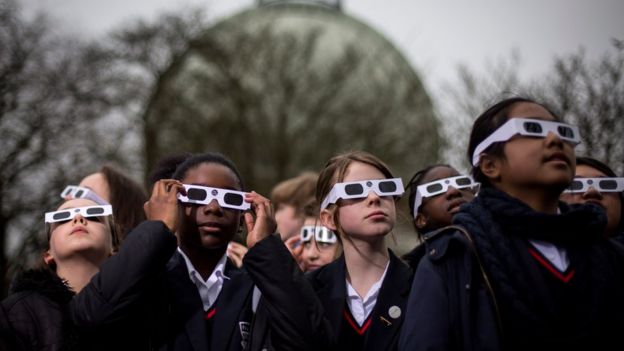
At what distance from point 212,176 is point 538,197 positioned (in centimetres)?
176

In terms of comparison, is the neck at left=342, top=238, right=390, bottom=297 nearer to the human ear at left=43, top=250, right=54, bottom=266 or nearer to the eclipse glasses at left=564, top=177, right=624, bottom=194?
the eclipse glasses at left=564, top=177, right=624, bottom=194

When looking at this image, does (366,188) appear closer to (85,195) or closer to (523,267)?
(523,267)

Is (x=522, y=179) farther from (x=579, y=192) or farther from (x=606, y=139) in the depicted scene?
(x=606, y=139)

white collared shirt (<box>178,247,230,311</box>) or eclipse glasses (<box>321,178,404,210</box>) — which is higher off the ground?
eclipse glasses (<box>321,178,404,210</box>)

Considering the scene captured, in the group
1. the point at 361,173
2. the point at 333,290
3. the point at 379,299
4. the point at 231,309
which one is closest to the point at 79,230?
the point at 231,309

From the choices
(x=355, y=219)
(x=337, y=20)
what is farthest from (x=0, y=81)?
(x=337, y=20)

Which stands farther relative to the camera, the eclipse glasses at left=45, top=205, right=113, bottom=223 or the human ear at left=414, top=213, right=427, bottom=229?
the human ear at left=414, top=213, right=427, bottom=229

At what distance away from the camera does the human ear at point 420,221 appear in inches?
203

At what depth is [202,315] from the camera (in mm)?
3918

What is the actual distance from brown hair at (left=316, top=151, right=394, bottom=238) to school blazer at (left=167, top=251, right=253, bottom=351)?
76 cm

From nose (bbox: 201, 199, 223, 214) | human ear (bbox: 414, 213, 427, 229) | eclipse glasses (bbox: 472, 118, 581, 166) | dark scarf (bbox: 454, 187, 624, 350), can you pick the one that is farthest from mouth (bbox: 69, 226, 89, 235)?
eclipse glasses (bbox: 472, 118, 581, 166)

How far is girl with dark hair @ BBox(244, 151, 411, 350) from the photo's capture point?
369cm

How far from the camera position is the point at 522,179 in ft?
10.9

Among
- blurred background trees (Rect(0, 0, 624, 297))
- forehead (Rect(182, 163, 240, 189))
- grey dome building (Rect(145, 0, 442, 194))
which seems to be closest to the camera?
forehead (Rect(182, 163, 240, 189))
